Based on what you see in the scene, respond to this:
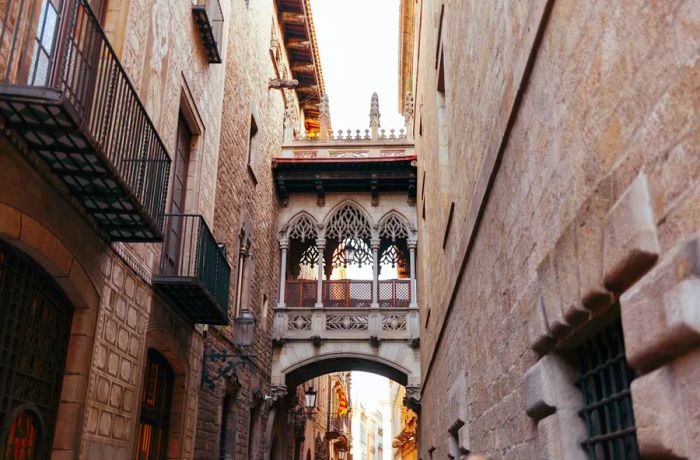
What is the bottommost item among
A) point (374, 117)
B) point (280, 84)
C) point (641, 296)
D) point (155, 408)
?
point (641, 296)

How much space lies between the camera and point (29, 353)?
5137 millimetres

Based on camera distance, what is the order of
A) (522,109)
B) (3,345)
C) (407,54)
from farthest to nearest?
(407,54) → (3,345) → (522,109)

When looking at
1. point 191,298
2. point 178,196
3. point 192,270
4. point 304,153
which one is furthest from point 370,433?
point 191,298

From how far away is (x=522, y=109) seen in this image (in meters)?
3.48

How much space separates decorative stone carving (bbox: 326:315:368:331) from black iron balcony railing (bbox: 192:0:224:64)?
862 centimetres

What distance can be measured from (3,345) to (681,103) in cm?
460

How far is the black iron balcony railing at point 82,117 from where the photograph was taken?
159 inches

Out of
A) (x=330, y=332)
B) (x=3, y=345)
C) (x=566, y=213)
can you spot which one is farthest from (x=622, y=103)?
(x=330, y=332)

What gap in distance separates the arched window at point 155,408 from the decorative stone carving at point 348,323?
334 inches

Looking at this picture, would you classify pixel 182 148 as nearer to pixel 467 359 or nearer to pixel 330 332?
pixel 467 359

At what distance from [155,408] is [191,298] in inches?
58.7

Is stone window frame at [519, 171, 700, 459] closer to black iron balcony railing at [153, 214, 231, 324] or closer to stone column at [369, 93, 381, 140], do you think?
black iron balcony railing at [153, 214, 231, 324]

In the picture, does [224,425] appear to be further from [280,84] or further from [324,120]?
[324,120]

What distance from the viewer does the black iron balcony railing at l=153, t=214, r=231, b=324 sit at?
7.79 m
